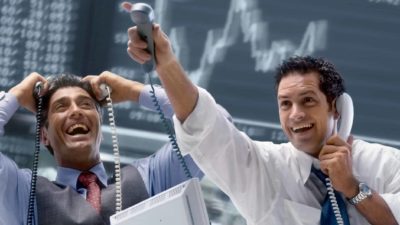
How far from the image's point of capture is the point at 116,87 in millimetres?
2301

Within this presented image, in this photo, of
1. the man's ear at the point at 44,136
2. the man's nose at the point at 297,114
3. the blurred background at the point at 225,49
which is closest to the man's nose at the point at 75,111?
the man's ear at the point at 44,136

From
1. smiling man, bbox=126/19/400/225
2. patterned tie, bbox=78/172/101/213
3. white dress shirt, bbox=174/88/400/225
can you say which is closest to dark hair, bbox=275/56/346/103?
smiling man, bbox=126/19/400/225

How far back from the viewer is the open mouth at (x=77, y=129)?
7.49ft

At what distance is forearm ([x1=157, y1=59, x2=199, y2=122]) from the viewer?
67.7 inches

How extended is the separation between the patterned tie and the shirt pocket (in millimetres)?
472

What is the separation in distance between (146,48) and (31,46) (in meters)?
1.26

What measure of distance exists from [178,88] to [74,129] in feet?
2.01

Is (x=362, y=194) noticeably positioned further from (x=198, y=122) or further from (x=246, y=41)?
(x=246, y=41)

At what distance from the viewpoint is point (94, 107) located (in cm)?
233

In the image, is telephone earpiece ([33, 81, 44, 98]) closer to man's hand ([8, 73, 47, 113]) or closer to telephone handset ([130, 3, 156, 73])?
man's hand ([8, 73, 47, 113])

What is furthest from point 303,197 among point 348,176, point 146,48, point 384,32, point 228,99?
point 384,32

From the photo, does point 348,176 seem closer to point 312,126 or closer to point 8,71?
→ point 312,126

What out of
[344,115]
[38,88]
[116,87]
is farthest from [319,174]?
[38,88]

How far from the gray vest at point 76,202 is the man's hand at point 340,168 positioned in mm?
506
